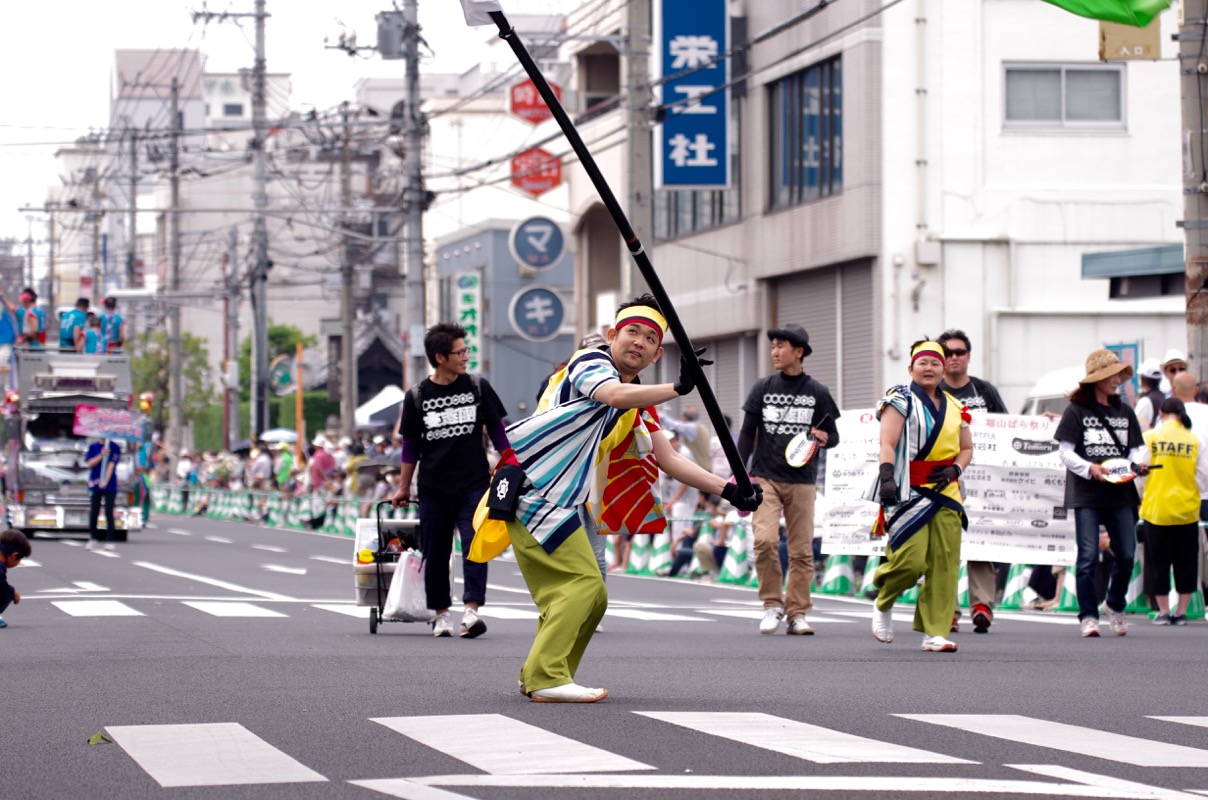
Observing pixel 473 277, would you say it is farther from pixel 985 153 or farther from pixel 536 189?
pixel 985 153

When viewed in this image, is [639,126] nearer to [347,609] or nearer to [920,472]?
[347,609]

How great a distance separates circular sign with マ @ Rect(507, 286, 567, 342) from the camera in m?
42.2

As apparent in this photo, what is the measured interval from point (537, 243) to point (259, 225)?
35.5ft

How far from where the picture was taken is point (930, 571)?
1265cm

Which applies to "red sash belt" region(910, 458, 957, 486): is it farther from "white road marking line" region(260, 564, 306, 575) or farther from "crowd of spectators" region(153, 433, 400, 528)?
"crowd of spectators" region(153, 433, 400, 528)

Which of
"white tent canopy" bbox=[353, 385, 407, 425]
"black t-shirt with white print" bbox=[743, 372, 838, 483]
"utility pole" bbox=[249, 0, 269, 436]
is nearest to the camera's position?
"black t-shirt with white print" bbox=[743, 372, 838, 483]

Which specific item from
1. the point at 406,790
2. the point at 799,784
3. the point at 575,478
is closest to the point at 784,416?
the point at 575,478

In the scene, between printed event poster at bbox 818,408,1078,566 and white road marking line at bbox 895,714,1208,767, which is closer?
white road marking line at bbox 895,714,1208,767

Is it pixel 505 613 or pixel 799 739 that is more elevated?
pixel 799 739

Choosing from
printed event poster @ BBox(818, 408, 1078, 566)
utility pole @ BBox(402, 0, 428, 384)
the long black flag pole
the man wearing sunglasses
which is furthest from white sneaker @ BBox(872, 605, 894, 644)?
utility pole @ BBox(402, 0, 428, 384)

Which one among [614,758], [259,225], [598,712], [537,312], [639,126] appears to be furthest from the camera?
[259,225]

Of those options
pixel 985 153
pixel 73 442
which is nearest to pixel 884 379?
pixel 985 153

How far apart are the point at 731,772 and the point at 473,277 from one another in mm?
44983

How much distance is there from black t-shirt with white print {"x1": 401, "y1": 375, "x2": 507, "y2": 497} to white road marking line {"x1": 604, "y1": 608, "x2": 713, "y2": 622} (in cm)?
299
